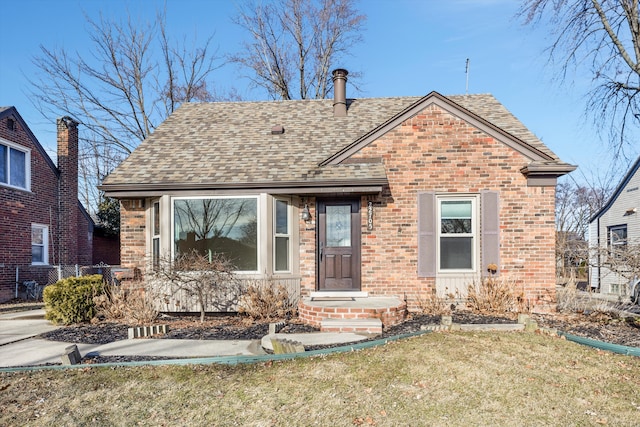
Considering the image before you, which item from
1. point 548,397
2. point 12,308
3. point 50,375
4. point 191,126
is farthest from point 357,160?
point 12,308

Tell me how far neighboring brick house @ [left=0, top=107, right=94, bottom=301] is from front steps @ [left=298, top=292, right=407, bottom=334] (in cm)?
1175

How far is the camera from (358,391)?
4.25 m

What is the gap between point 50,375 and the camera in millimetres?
4887

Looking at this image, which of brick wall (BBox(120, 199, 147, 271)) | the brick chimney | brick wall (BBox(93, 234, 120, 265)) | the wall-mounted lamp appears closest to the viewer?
the wall-mounted lamp

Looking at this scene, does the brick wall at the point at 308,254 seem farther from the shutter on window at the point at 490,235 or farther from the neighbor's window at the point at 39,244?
the neighbor's window at the point at 39,244

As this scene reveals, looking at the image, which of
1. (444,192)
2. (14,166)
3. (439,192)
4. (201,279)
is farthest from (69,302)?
(14,166)

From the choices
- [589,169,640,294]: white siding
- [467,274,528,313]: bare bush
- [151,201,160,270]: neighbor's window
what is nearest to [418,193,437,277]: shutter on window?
[467,274,528,313]: bare bush

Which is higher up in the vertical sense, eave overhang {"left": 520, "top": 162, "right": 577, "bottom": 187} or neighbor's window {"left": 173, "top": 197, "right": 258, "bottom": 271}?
eave overhang {"left": 520, "top": 162, "right": 577, "bottom": 187}

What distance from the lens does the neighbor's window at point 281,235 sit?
8.80 meters

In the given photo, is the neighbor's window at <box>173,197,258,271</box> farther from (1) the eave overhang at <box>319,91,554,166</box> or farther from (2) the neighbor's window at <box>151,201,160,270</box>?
(1) the eave overhang at <box>319,91,554,166</box>

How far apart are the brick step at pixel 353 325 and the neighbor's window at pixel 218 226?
257 centimetres

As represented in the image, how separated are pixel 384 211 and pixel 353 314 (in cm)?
264

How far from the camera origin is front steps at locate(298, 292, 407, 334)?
681cm

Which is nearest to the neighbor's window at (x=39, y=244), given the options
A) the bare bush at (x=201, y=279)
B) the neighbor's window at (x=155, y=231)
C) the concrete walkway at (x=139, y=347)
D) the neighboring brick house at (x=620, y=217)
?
the neighbor's window at (x=155, y=231)
